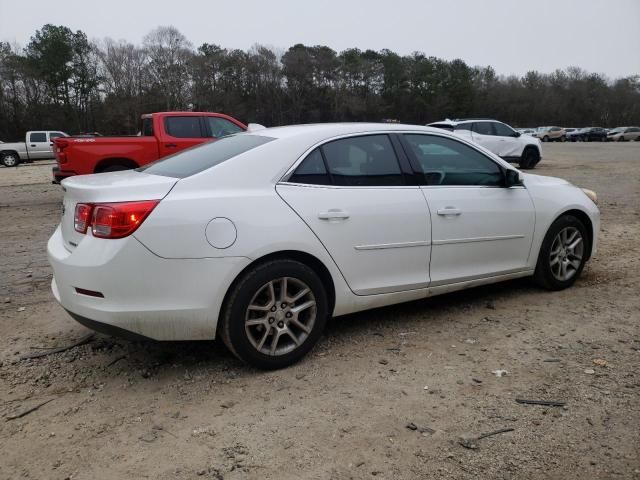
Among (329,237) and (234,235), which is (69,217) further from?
(329,237)

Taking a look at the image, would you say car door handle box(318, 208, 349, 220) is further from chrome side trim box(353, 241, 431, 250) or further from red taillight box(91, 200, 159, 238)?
red taillight box(91, 200, 159, 238)

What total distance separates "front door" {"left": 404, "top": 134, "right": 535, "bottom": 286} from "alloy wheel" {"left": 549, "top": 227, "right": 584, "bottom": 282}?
1.29 feet

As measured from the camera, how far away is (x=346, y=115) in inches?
3061

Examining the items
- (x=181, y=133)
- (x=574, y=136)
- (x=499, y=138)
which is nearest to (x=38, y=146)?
(x=181, y=133)

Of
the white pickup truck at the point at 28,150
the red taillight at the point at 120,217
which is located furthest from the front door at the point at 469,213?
the white pickup truck at the point at 28,150

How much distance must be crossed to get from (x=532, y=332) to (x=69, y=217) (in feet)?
10.8

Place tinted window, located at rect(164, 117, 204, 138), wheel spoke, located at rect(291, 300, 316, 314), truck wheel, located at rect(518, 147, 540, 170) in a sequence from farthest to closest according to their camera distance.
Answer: truck wheel, located at rect(518, 147, 540, 170)
tinted window, located at rect(164, 117, 204, 138)
wheel spoke, located at rect(291, 300, 316, 314)

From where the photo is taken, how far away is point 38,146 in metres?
26.2

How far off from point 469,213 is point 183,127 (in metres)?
7.97

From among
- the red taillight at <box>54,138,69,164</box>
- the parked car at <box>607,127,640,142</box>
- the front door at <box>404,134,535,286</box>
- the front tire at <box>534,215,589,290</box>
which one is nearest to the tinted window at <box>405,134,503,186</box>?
the front door at <box>404,134,535,286</box>

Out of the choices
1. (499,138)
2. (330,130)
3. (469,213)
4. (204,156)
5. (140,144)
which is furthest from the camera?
(499,138)

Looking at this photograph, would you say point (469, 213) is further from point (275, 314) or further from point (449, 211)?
point (275, 314)

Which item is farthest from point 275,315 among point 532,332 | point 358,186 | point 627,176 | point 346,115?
point 346,115

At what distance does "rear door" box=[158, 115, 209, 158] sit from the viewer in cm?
1026
